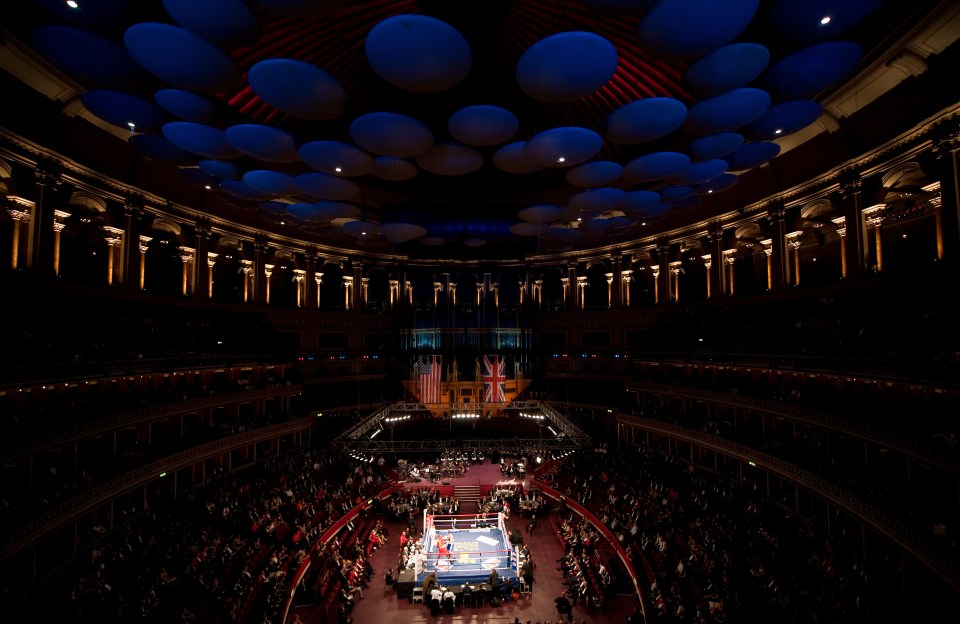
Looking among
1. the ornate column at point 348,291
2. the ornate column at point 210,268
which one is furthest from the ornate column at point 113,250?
the ornate column at point 348,291

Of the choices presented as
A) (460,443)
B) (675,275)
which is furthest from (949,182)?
(460,443)

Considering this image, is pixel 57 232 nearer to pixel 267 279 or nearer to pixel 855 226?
pixel 267 279

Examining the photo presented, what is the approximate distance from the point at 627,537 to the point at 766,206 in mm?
15953

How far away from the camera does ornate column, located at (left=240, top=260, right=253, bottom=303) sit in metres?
26.4

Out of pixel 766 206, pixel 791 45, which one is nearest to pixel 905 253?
pixel 766 206

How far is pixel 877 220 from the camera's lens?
16.8 metres

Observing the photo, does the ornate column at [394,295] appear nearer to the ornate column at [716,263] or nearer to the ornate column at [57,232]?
the ornate column at [57,232]

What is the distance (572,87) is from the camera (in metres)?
8.22

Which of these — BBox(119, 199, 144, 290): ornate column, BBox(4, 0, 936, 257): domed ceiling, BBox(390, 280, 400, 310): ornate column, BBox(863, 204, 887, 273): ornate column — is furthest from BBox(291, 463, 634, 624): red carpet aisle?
BBox(390, 280, 400, 310): ornate column

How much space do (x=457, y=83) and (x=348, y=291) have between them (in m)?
25.1

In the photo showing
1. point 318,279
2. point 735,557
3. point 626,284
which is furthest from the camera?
point 626,284

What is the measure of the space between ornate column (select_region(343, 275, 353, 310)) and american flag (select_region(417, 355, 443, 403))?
21.7ft

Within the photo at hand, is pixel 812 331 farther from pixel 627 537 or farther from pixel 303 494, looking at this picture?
pixel 303 494

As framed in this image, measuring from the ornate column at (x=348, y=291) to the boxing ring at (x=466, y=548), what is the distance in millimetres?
15011
